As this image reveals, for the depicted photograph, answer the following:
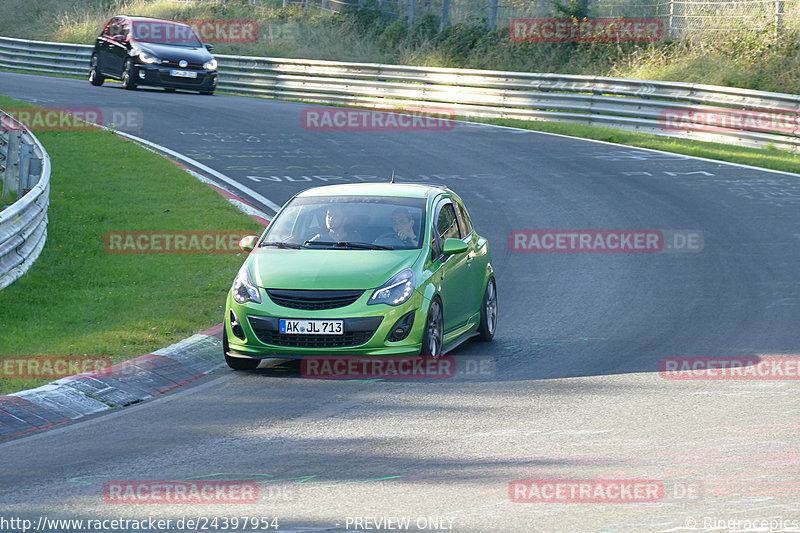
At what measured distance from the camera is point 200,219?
16656 mm

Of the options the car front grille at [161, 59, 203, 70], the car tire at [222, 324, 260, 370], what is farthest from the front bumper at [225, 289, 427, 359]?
the car front grille at [161, 59, 203, 70]

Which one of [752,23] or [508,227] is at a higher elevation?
[752,23]

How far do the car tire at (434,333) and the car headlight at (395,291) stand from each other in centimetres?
29

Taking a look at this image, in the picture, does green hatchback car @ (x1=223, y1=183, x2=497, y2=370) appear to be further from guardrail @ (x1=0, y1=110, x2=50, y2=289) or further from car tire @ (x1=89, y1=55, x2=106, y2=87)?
car tire @ (x1=89, y1=55, x2=106, y2=87)

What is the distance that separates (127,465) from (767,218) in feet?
42.3

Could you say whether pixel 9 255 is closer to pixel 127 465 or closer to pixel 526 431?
pixel 127 465

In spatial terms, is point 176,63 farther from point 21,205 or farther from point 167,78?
point 21,205

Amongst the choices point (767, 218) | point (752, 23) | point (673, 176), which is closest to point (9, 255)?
point (767, 218)

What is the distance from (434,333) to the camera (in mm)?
10609

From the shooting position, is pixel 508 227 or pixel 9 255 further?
pixel 508 227

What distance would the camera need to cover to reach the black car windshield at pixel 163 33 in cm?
A: 3266

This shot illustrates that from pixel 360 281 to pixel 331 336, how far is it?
560 millimetres

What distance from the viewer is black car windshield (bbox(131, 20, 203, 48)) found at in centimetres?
3266

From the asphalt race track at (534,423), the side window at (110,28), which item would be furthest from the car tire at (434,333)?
the side window at (110,28)
